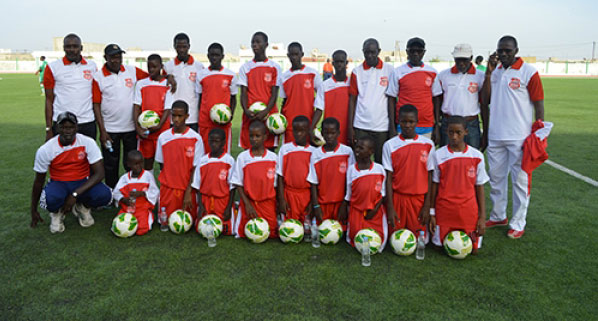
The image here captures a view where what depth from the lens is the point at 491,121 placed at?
4906mm

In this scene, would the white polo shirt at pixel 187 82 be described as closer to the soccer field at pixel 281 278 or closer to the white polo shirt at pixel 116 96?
the white polo shirt at pixel 116 96

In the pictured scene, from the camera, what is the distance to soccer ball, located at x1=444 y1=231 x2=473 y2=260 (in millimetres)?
4043

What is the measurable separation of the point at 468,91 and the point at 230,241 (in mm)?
3285

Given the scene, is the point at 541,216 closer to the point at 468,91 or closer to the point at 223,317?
the point at 468,91

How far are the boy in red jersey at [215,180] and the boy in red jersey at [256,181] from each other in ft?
0.49

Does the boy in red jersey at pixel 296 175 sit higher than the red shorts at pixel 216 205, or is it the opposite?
the boy in red jersey at pixel 296 175

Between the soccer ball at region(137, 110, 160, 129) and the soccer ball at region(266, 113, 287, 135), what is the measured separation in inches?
57.9

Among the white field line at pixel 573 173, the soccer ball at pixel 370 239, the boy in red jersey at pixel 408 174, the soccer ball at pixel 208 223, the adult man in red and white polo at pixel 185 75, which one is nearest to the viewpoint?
the soccer ball at pixel 370 239

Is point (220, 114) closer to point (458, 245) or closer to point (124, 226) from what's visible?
point (124, 226)

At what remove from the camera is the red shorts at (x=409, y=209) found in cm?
449

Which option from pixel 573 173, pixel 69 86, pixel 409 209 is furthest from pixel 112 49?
pixel 573 173

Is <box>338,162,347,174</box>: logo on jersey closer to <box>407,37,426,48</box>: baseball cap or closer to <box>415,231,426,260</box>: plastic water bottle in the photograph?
<box>415,231,426,260</box>: plastic water bottle

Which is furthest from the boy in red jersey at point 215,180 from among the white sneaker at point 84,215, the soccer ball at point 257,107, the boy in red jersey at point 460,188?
the boy in red jersey at point 460,188

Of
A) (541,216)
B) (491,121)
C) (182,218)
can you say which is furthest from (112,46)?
(541,216)
